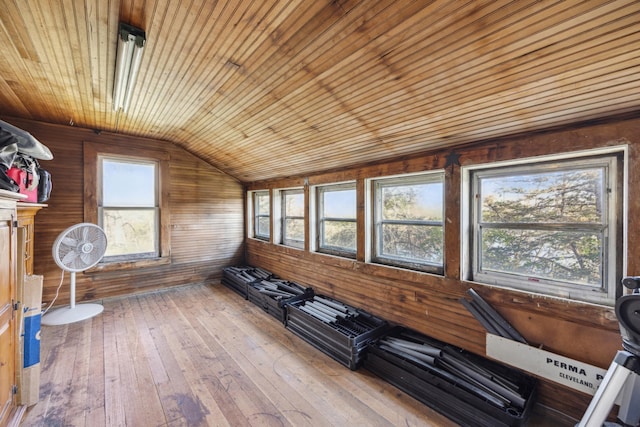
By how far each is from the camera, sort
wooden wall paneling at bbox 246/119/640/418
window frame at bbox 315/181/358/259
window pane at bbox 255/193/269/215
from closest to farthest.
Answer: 1. wooden wall paneling at bbox 246/119/640/418
2. window frame at bbox 315/181/358/259
3. window pane at bbox 255/193/269/215

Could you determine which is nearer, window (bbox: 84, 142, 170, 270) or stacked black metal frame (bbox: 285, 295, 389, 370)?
stacked black metal frame (bbox: 285, 295, 389, 370)

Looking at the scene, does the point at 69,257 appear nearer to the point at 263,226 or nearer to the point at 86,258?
the point at 86,258

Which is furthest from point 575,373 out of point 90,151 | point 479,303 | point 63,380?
point 90,151

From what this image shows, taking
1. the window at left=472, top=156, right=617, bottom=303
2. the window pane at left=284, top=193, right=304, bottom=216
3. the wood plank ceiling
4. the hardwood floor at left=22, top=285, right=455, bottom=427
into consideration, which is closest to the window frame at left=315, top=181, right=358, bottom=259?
the window pane at left=284, top=193, right=304, bottom=216

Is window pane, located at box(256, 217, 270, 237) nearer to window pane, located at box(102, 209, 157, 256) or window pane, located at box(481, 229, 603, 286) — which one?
window pane, located at box(102, 209, 157, 256)

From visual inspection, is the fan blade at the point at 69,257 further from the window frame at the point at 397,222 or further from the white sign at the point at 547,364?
the white sign at the point at 547,364

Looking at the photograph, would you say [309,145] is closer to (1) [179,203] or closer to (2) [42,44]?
(2) [42,44]

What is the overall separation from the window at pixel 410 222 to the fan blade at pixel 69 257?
3.85m

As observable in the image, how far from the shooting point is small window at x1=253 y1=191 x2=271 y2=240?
538 cm

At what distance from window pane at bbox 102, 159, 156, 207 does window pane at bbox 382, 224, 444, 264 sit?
13.3ft

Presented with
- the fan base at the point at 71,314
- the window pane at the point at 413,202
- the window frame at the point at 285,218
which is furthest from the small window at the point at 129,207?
the window pane at the point at 413,202

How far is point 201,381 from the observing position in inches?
90.4

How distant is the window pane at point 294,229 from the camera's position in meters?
4.54

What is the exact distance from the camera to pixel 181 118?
3.56m
